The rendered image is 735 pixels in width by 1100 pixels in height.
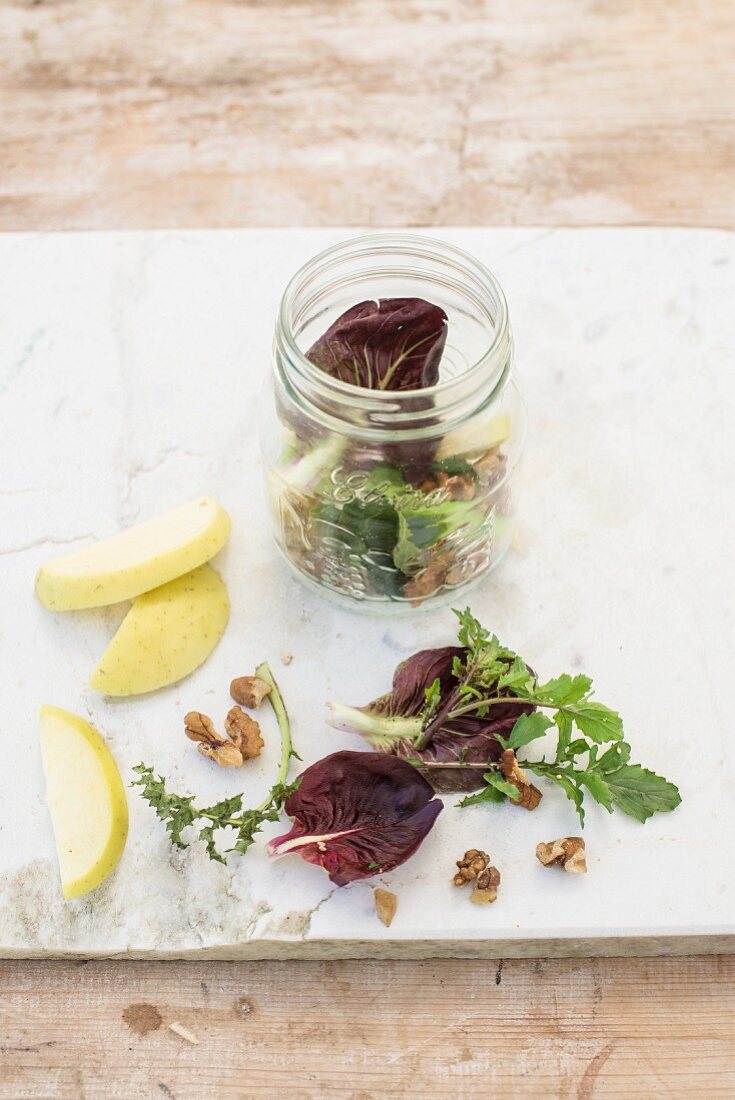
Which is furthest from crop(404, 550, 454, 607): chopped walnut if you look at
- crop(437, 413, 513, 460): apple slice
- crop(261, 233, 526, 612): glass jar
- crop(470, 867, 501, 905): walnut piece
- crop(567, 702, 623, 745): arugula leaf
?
crop(470, 867, 501, 905): walnut piece

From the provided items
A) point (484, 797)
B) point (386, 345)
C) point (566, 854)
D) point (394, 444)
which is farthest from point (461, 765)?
point (386, 345)

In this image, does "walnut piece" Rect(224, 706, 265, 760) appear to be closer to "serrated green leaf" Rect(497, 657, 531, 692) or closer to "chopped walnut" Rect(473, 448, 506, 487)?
"serrated green leaf" Rect(497, 657, 531, 692)

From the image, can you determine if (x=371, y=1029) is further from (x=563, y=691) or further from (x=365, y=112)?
(x=365, y=112)

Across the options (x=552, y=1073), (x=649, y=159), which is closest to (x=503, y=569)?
(x=552, y=1073)

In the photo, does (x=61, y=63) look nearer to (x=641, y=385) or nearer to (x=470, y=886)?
(x=641, y=385)

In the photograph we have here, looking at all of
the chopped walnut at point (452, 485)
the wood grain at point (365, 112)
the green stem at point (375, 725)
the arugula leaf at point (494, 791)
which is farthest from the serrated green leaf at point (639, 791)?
the wood grain at point (365, 112)
